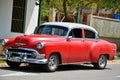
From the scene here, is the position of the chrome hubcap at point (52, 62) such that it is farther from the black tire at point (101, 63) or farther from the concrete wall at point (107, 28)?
the concrete wall at point (107, 28)

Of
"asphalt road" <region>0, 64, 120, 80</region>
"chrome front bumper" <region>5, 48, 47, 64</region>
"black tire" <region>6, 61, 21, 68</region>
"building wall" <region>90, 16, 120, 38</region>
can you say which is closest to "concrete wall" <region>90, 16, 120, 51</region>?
"building wall" <region>90, 16, 120, 38</region>

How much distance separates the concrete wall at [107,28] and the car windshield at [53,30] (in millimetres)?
13728

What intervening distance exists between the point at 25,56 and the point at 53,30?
1.95 metres

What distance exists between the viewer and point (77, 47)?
17.0 metres

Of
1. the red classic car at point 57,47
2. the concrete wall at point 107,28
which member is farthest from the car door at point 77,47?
the concrete wall at point 107,28

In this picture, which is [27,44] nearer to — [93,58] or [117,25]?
[93,58]

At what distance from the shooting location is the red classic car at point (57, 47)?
15.4 metres

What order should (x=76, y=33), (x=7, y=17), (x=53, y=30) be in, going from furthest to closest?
(x=7, y=17), (x=76, y=33), (x=53, y=30)

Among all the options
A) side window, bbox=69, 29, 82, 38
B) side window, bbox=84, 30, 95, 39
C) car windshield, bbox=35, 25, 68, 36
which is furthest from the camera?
side window, bbox=84, 30, 95, 39

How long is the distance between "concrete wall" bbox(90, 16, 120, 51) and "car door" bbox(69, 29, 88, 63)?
43.7 ft

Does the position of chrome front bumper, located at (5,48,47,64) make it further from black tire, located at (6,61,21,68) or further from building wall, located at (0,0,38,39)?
building wall, located at (0,0,38,39)

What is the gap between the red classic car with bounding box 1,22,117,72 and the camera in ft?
50.5

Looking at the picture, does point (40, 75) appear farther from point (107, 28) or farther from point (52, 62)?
point (107, 28)

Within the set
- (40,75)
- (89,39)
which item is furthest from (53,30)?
(40,75)
